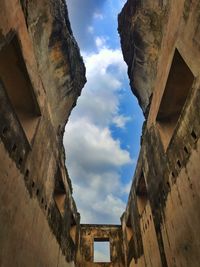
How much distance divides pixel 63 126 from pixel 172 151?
17.4 ft

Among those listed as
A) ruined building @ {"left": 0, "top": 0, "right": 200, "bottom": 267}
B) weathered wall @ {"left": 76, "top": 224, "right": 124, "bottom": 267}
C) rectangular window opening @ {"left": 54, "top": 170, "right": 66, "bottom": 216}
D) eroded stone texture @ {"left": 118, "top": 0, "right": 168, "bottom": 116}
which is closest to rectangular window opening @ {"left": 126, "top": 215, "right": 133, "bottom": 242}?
weathered wall @ {"left": 76, "top": 224, "right": 124, "bottom": 267}

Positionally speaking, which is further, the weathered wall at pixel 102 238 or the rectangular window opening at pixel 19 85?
the weathered wall at pixel 102 238

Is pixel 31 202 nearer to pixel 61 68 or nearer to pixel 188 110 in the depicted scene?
pixel 188 110

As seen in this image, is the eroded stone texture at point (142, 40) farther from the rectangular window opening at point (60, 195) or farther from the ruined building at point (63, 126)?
the rectangular window opening at point (60, 195)

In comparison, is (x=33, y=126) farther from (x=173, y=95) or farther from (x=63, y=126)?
(x=63, y=126)

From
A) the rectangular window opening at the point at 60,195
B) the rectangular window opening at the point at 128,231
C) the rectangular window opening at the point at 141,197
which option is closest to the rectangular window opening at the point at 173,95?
the rectangular window opening at the point at 141,197

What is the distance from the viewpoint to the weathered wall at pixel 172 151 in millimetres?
4199

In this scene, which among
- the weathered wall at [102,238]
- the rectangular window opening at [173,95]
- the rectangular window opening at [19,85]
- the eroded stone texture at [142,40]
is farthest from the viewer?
the weathered wall at [102,238]

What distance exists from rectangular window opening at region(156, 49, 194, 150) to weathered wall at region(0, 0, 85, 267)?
297 centimetres

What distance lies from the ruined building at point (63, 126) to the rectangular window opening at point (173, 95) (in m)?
0.02

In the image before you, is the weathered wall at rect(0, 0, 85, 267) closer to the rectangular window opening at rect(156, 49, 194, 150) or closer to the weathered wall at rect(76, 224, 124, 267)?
the rectangular window opening at rect(156, 49, 194, 150)

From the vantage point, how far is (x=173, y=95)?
5855 mm

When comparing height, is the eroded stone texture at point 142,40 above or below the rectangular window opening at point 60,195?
above

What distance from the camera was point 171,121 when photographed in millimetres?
6418
